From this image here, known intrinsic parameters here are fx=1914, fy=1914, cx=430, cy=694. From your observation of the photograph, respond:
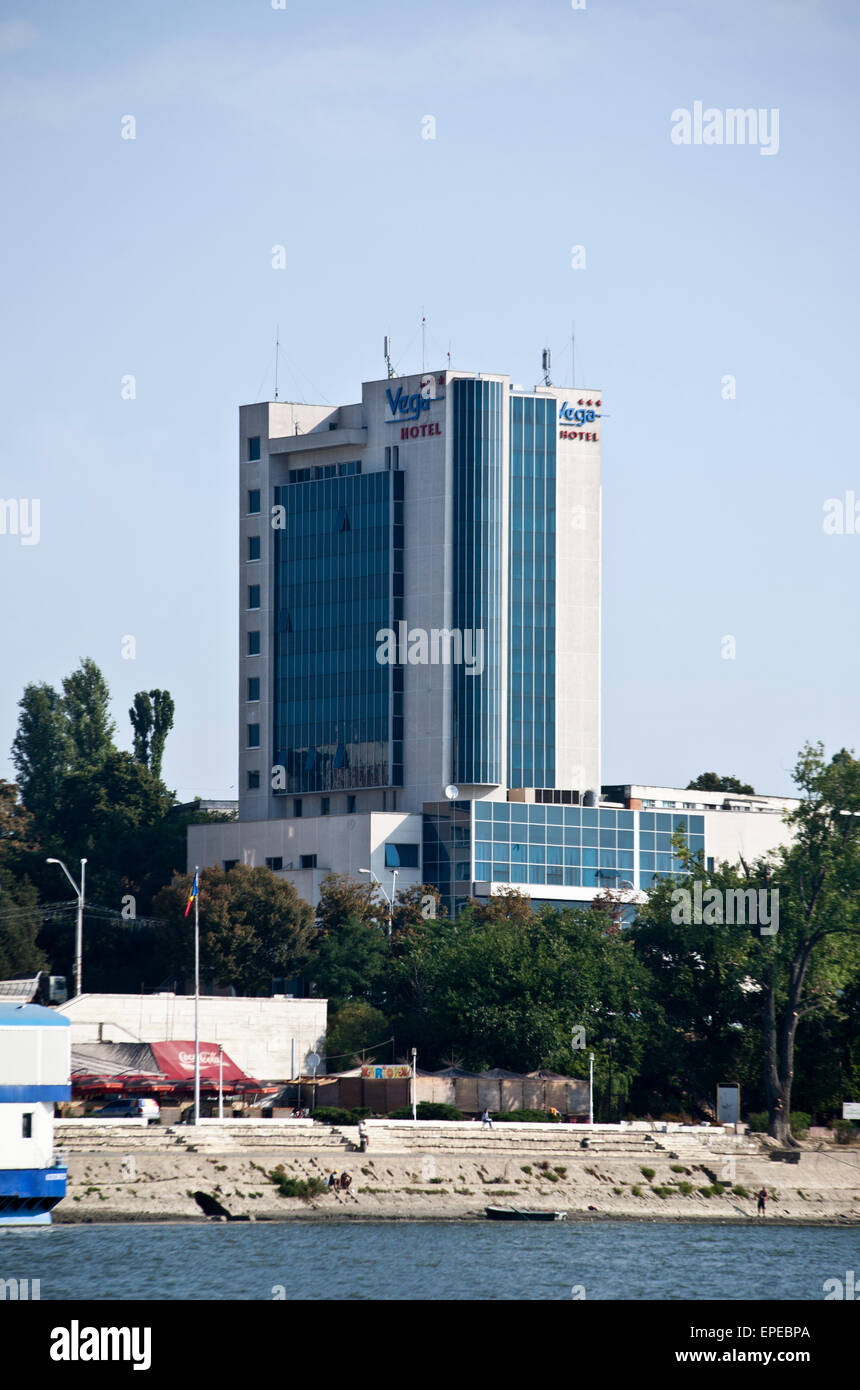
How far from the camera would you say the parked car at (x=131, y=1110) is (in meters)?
82.3

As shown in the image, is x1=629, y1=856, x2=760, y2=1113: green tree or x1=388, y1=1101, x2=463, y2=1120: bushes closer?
x1=388, y1=1101, x2=463, y2=1120: bushes

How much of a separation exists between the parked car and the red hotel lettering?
66520 mm

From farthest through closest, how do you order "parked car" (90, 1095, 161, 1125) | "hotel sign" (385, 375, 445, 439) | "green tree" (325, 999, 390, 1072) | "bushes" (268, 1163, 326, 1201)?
1. "hotel sign" (385, 375, 445, 439)
2. "green tree" (325, 999, 390, 1072)
3. "parked car" (90, 1095, 161, 1125)
4. "bushes" (268, 1163, 326, 1201)

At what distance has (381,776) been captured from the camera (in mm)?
140000

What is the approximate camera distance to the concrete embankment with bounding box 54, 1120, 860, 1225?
235 feet

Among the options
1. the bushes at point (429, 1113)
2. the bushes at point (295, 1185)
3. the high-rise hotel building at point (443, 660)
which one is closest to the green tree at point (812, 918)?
the bushes at point (429, 1113)

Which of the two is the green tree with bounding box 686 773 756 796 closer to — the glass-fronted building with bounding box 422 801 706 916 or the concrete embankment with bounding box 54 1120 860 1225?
the glass-fronted building with bounding box 422 801 706 916

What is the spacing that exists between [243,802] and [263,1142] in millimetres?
73359

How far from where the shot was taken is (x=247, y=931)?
114 m

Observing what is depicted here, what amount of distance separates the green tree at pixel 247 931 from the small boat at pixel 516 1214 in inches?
1568

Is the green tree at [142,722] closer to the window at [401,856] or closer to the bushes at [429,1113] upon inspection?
the window at [401,856]

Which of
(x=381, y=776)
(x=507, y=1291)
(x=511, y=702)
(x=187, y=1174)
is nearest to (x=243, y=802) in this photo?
(x=381, y=776)

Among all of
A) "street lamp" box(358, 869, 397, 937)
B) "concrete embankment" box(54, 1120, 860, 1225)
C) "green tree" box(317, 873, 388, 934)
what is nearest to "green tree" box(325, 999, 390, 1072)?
"green tree" box(317, 873, 388, 934)
